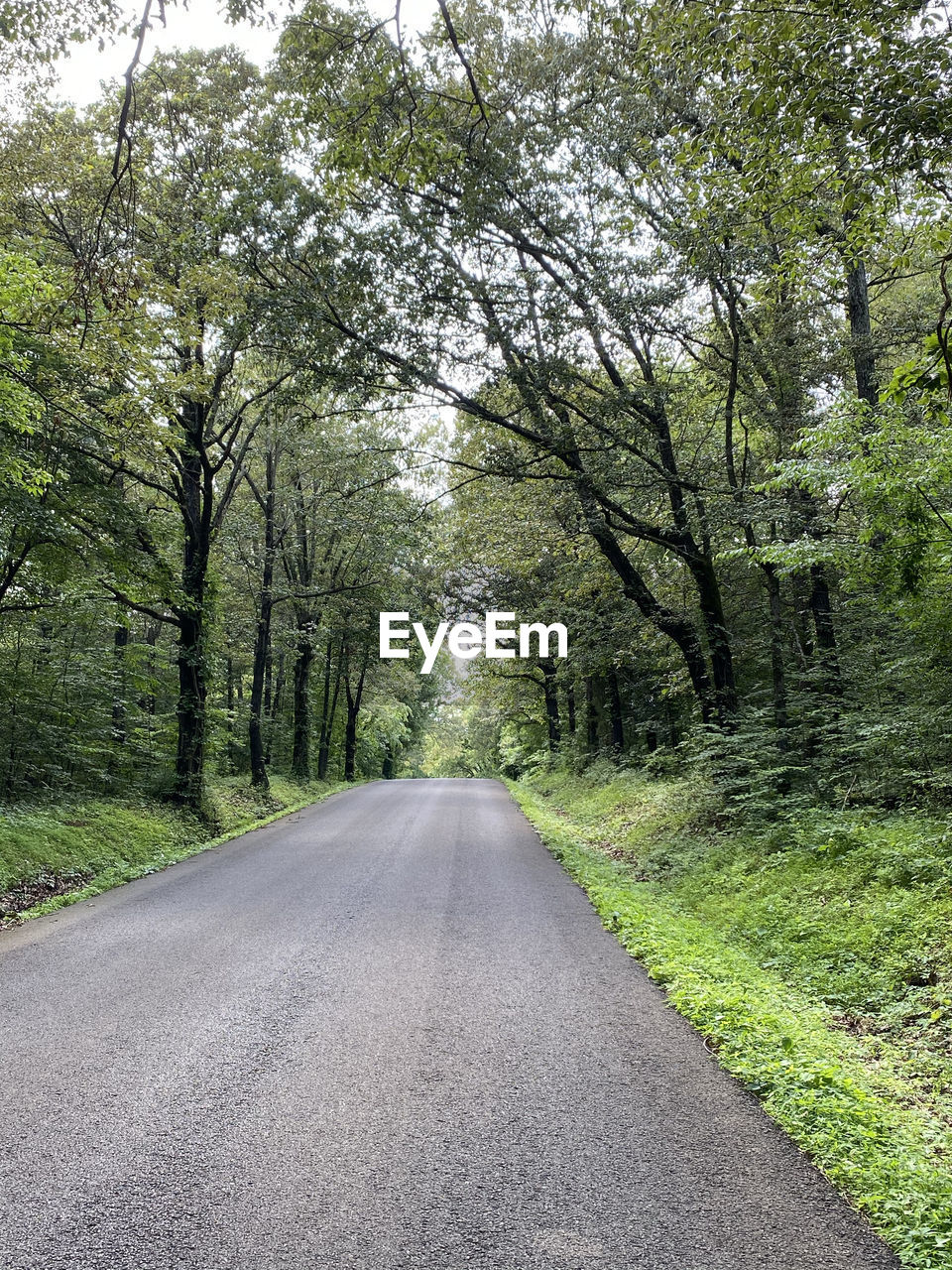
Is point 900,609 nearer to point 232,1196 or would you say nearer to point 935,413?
point 935,413

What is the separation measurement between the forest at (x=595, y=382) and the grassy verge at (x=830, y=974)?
39 millimetres

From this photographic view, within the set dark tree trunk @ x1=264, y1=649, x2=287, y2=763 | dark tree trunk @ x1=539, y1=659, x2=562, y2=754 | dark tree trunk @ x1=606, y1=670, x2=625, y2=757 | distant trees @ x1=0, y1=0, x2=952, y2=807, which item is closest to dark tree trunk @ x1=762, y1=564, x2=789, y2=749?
distant trees @ x1=0, y1=0, x2=952, y2=807

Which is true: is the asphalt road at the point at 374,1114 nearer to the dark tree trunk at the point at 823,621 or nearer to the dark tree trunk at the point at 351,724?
the dark tree trunk at the point at 823,621

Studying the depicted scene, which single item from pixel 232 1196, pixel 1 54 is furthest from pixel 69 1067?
pixel 1 54

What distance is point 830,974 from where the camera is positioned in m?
5.12

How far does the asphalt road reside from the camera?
2.50 meters

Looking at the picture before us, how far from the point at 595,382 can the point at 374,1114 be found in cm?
1056

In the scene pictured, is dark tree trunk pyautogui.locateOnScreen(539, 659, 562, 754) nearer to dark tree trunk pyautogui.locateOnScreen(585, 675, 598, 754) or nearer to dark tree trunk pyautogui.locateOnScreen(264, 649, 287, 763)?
dark tree trunk pyautogui.locateOnScreen(585, 675, 598, 754)

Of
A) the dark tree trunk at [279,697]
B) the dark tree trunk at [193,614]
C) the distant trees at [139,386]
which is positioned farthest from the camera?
the dark tree trunk at [279,697]

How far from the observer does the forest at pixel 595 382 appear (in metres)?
5.04

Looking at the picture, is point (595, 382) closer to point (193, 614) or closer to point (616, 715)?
point (193, 614)

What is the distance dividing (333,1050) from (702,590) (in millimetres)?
9543

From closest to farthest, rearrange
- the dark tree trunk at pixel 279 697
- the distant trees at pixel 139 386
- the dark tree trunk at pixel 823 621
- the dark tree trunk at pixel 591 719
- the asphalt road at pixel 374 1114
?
the asphalt road at pixel 374 1114 < the distant trees at pixel 139 386 < the dark tree trunk at pixel 823 621 < the dark tree trunk at pixel 591 719 < the dark tree trunk at pixel 279 697

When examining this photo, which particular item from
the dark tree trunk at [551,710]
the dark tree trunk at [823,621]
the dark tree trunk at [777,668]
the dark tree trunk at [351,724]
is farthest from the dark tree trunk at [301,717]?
the dark tree trunk at [823,621]
